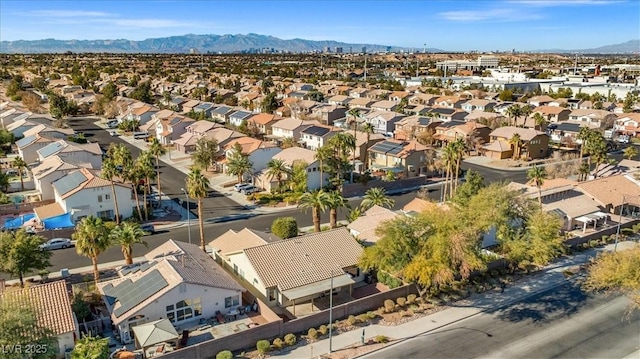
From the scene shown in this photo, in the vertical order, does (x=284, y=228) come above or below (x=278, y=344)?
above

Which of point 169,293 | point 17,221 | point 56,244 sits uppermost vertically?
point 169,293

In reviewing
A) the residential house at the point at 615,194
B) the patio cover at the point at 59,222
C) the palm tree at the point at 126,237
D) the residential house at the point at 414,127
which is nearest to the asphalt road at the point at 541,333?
the residential house at the point at 615,194

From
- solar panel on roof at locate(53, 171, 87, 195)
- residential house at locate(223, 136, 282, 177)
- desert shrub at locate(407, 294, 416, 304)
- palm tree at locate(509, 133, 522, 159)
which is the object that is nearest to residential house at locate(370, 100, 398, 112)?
palm tree at locate(509, 133, 522, 159)

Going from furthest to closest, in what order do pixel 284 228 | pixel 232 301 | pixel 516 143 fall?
pixel 516 143
pixel 284 228
pixel 232 301

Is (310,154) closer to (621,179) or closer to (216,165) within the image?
(216,165)

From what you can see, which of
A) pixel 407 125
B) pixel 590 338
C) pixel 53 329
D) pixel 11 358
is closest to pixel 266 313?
pixel 53 329

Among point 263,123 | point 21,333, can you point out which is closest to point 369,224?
point 21,333

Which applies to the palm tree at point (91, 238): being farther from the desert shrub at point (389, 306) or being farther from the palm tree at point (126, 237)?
the desert shrub at point (389, 306)

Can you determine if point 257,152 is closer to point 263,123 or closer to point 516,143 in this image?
point 263,123
